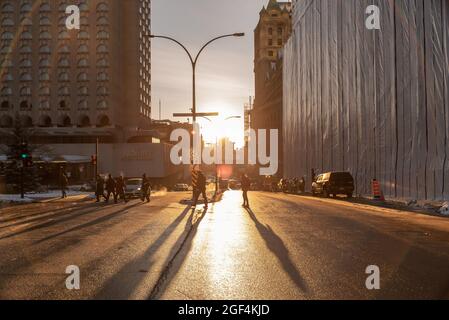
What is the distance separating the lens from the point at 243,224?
15.7m

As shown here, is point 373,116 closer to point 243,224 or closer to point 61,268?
point 243,224

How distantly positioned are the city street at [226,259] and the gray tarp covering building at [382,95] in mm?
13166

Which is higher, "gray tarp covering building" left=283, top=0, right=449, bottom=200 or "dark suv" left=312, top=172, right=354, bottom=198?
"gray tarp covering building" left=283, top=0, right=449, bottom=200

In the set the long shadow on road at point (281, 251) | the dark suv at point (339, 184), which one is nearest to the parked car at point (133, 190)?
the dark suv at point (339, 184)

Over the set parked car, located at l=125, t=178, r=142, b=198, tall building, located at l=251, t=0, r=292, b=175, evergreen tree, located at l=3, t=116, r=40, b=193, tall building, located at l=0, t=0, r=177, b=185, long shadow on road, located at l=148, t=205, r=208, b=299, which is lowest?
long shadow on road, located at l=148, t=205, r=208, b=299

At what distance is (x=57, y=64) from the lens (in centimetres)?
9788

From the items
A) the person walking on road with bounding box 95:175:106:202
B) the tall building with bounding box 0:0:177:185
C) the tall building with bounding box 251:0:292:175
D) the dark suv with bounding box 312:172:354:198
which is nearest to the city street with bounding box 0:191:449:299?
the person walking on road with bounding box 95:175:106:202

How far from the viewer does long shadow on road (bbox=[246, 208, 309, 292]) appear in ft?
24.3

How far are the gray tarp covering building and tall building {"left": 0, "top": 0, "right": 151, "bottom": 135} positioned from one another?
46095 millimetres

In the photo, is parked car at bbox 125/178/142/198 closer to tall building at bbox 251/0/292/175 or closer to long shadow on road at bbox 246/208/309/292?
long shadow on road at bbox 246/208/309/292

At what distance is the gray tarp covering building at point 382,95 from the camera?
27609 mm

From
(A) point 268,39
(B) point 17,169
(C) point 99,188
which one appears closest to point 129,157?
(B) point 17,169

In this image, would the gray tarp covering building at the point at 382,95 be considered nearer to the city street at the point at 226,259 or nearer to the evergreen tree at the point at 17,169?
the city street at the point at 226,259
